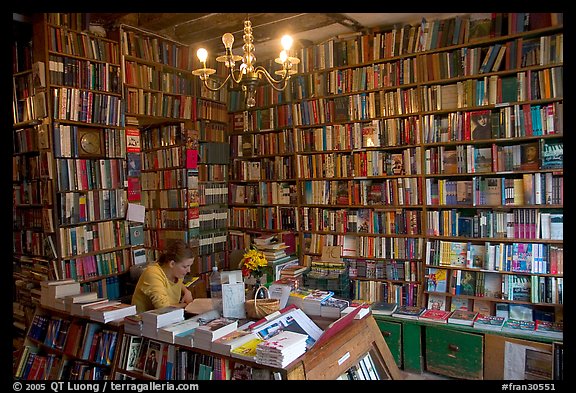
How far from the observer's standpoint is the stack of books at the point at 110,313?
2.38 m

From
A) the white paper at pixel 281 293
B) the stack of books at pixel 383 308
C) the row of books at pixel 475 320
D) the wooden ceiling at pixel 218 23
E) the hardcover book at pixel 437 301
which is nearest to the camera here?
the white paper at pixel 281 293

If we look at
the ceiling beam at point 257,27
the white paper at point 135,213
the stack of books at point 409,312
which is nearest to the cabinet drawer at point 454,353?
the stack of books at point 409,312

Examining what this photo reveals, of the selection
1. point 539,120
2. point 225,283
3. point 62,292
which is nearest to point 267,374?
point 225,283

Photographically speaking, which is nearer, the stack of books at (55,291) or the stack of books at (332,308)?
the stack of books at (332,308)

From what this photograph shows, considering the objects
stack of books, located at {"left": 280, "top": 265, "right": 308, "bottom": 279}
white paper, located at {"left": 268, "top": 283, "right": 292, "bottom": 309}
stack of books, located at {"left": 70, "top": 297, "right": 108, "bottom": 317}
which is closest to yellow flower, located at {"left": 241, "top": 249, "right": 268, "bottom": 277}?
white paper, located at {"left": 268, "top": 283, "right": 292, "bottom": 309}

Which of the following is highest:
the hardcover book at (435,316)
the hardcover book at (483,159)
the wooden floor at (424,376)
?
the hardcover book at (483,159)

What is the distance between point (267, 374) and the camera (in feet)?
6.06

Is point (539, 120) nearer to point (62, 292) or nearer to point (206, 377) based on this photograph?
point (206, 377)

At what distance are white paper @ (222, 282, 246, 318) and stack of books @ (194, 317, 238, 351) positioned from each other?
0.25 metres

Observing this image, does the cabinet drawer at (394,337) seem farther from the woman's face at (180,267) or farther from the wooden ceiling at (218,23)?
the wooden ceiling at (218,23)

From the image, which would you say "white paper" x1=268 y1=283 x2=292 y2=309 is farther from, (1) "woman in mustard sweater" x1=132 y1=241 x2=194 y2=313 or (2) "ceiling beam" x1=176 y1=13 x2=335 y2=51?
(2) "ceiling beam" x1=176 y1=13 x2=335 y2=51

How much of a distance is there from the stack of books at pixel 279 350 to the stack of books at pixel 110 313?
0.99 m

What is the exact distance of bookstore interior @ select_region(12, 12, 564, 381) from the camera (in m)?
2.77

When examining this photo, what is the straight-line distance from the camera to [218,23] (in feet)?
14.3
